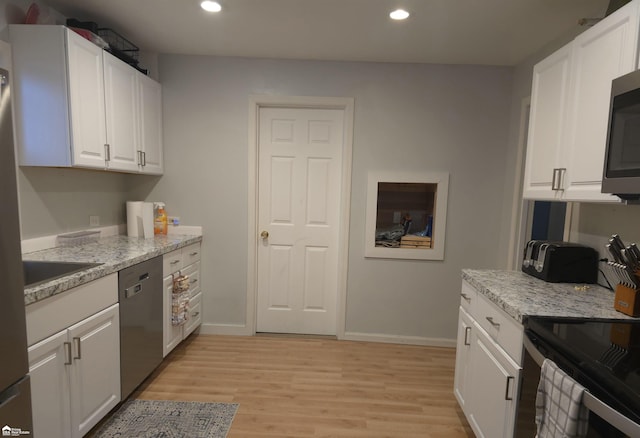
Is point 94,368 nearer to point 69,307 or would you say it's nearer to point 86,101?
point 69,307

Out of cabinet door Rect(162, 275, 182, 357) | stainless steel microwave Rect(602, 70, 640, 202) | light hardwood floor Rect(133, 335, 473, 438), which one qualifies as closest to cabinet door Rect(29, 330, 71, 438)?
light hardwood floor Rect(133, 335, 473, 438)

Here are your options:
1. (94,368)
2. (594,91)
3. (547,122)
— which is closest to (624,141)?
(594,91)

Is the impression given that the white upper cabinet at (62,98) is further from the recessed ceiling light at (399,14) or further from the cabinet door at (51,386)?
the recessed ceiling light at (399,14)

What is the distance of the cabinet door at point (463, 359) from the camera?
1.96m

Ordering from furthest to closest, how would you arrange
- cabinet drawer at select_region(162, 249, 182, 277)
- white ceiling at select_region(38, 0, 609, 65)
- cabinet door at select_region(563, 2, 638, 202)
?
1. cabinet drawer at select_region(162, 249, 182, 277)
2. white ceiling at select_region(38, 0, 609, 65)
3. cabinet door at select_region(563, 2, 638, 202)

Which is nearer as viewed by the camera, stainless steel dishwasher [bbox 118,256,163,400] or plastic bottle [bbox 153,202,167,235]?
stainless steel dishwasher [bbox 118,256,163,400]

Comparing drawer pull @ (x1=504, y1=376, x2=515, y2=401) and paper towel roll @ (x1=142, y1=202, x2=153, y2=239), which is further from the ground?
paper towel roll @ (x1=142, y1=202, x2=153, y2=239)

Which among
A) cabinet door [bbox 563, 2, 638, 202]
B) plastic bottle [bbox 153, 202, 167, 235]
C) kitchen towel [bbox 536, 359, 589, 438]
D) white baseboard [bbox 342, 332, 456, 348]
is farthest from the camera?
white baseboard [bbox 342, 332, 456, 348]

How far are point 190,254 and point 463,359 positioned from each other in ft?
7.41

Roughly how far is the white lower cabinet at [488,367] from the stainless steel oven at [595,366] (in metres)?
0.07

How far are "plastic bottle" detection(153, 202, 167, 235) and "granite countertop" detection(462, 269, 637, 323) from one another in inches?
97.6

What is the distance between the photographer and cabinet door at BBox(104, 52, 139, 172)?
2.32m

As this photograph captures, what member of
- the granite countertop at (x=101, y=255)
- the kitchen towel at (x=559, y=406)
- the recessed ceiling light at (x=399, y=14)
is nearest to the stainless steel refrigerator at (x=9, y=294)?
the granite countertop at (x=101, y=255)

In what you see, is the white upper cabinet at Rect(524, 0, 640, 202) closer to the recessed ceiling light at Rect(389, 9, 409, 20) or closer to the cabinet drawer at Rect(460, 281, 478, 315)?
the cabinet drawer at Rect(460, 281, 478, 315)
